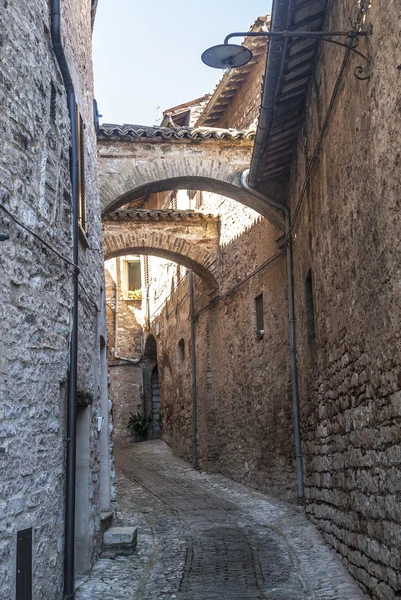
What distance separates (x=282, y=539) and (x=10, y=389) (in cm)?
471

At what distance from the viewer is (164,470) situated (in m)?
15.5

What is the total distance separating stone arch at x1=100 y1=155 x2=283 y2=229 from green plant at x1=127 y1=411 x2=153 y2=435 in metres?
13.0

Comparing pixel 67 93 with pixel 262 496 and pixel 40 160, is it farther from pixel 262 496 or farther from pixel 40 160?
pixel 262 496

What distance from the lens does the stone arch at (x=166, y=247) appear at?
599 inches

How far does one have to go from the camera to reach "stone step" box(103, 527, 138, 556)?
7.31 meters

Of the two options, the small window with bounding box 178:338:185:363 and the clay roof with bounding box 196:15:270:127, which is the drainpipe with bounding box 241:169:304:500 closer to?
the clay roof with bounding box 196:15:270:127

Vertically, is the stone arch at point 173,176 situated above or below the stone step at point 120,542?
above

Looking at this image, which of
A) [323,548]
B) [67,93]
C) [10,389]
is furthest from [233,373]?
[10,389]

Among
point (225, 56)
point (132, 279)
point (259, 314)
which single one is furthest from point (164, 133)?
point (132, 279)

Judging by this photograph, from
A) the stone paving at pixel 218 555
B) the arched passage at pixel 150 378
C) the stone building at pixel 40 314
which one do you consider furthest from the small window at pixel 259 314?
the arched passage at pixel 150 378

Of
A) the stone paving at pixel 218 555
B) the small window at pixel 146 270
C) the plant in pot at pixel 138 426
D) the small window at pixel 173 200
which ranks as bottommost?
the stone paving at pixel 218 555

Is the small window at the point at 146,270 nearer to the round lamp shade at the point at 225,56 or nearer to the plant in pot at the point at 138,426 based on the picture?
the plant in pot at the point at 138,426

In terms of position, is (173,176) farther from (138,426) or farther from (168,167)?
(138,426)

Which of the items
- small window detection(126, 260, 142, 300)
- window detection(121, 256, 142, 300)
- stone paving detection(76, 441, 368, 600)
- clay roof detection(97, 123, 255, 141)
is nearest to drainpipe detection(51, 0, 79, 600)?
stone paving detection(76, 441, 368, 600)
